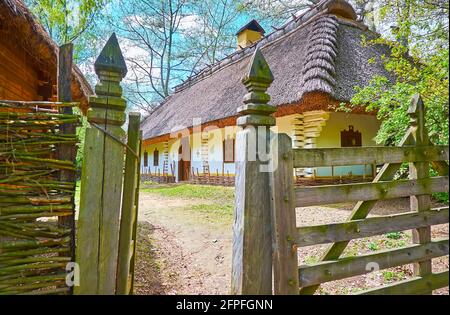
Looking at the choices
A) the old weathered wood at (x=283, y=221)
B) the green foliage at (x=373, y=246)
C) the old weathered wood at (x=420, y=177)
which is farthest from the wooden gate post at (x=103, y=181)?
the green foliage at (x=373, y=246)

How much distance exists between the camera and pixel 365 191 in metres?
2.06

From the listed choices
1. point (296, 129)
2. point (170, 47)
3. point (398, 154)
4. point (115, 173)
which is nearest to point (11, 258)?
point (115, 173)

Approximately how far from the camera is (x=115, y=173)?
71.1 inches

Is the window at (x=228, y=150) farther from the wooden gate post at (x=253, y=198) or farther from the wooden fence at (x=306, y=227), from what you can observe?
the wooden gate post at (x=253, y=198)

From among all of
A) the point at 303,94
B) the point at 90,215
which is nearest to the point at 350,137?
the point at 303,94

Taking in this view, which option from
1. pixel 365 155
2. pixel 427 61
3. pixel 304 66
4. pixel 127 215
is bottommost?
pixel 127 215

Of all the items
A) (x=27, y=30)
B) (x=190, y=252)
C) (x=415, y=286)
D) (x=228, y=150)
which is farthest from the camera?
(x=228, y=150)

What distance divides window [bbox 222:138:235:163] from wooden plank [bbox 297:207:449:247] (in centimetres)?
1008

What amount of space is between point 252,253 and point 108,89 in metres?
1.35

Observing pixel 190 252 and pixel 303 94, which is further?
pixel 303 94

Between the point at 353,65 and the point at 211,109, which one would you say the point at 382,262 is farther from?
the point at 211,109

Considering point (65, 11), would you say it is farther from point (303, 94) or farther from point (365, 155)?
point (365, 155)

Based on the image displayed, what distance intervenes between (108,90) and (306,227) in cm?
152

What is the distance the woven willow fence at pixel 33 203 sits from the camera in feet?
6.35
